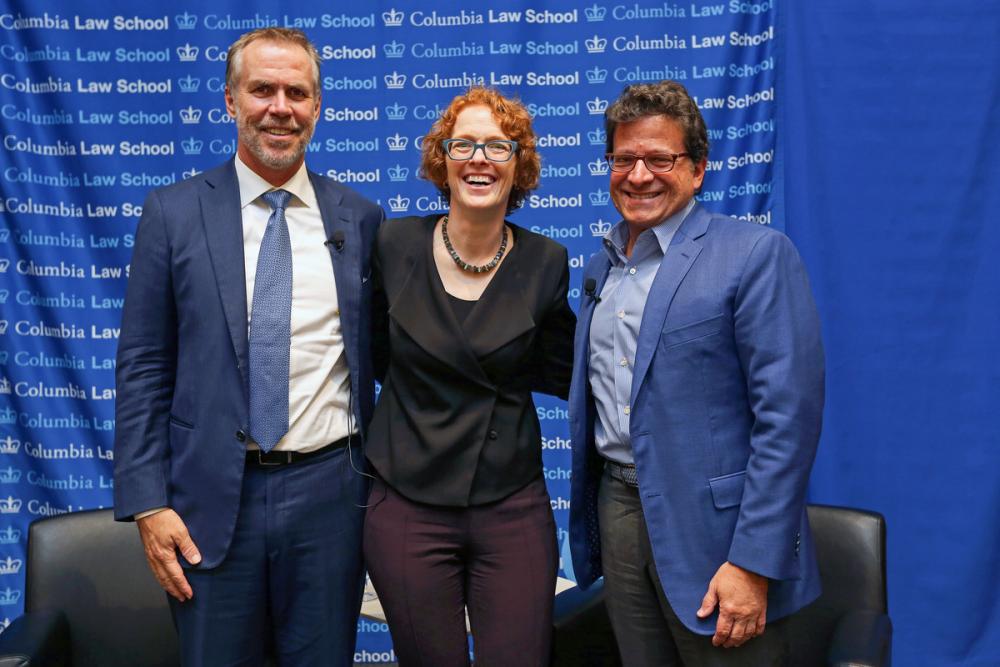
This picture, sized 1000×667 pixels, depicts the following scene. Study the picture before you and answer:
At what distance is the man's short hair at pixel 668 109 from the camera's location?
1979mm

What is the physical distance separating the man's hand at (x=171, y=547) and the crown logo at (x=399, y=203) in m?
1.68

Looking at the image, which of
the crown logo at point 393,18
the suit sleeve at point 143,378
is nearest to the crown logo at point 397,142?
the crown logo at point 393,18

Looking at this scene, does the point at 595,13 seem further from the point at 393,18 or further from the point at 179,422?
the point at 179,422

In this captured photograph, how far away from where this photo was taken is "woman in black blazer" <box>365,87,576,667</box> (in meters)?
2.06

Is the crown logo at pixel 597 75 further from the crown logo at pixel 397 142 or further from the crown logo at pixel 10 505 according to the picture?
the crown logo at pixel 10 505

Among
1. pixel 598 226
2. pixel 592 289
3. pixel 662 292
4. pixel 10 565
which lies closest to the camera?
pixel 662 292

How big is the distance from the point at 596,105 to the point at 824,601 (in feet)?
6.12

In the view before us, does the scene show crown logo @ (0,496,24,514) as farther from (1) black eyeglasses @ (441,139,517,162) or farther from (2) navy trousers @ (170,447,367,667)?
(1) black eyeglasses @ (441,139,517,162)

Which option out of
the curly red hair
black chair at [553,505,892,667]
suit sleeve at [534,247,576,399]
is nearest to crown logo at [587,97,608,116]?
the curly red hair

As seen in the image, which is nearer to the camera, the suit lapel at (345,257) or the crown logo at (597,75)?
the suit lapel at (345,257)

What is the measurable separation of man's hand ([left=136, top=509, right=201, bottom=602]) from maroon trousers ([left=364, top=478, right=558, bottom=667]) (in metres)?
0.42

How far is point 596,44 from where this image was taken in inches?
130

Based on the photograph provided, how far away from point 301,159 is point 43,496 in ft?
6.87

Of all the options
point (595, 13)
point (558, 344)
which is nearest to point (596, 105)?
point (595, 13)
